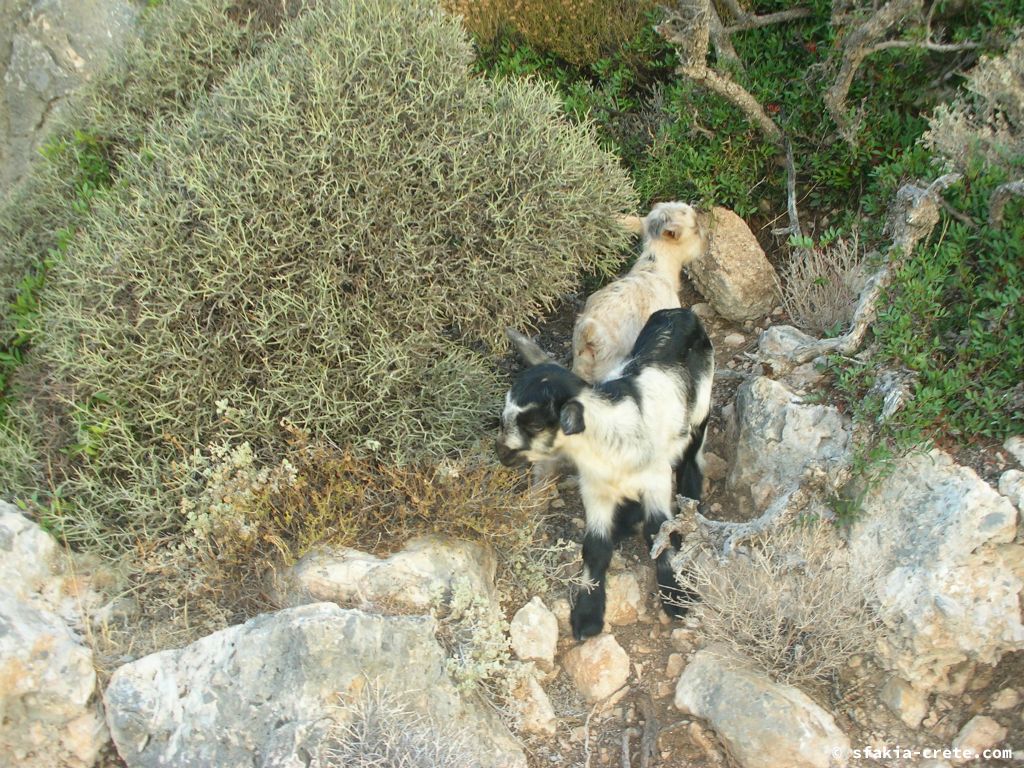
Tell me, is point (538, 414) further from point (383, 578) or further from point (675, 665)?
point (675, 665)

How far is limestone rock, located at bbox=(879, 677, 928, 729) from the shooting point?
143 inches

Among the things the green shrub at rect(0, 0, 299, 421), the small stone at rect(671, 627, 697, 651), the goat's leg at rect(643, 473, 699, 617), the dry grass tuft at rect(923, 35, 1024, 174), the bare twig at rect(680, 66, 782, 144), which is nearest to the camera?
the small stone at rect(671, 627, 697, 651)

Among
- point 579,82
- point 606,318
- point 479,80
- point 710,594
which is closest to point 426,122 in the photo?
point 479,80

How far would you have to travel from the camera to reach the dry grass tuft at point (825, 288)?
4812mm

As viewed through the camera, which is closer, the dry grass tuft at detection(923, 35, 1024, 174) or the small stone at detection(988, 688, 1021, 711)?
the small stone at detection(988, 688, 1021, 711)

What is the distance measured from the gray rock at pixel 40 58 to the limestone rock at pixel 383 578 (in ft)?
15.7

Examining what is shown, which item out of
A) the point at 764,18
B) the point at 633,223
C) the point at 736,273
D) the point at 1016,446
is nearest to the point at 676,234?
the point at 633,223

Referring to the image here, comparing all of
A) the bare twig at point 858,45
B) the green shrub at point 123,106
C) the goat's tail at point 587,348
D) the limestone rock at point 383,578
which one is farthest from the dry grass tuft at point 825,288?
the green shrub at point 123,106

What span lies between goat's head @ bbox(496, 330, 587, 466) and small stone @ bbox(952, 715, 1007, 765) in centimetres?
185

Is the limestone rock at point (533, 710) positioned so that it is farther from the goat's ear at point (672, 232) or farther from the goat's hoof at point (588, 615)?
the goat's ear at point (672, 232)

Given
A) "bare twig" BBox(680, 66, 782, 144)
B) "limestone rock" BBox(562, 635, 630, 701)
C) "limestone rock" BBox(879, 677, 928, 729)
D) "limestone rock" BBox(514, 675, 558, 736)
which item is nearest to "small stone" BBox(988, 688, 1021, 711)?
"limestone rock" BBox(879, 677, 928, 729)

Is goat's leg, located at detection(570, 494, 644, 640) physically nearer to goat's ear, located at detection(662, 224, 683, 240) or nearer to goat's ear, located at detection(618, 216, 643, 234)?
goat's ear, located at detection(662, 224, 683, 240)

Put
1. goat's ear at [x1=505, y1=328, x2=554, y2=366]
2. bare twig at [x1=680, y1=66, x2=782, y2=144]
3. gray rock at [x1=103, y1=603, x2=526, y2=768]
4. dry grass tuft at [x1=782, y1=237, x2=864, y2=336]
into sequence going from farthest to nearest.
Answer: bare twig at [x1=680, y1=66, x2=782, y2=144] → dry grass tuft at [x1=782, y1=237, x2=864, y2=336] → goat's ear at [x1=505, y1=328, x2=554, y2=366] → gray rock at [x1=103, y1=603, x2=526, y2=768]

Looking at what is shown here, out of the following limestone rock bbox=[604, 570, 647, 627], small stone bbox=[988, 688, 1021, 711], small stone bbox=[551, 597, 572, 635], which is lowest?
small stone bbox=[988, 688, 1021, 711]
